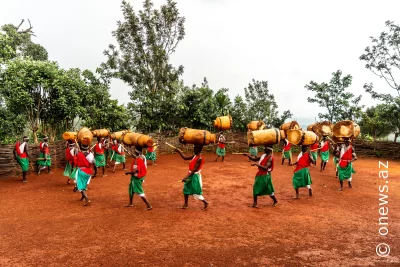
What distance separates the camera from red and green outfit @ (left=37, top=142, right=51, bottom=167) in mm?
12484

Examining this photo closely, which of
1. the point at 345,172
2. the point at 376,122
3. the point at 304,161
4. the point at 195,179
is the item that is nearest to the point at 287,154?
the point at 345,172

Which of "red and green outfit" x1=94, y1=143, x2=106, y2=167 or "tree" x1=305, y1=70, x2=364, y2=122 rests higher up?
"tree" x1=305, y1=70, x2=364, y2=122

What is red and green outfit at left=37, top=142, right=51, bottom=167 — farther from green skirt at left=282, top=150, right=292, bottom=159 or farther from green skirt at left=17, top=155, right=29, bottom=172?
green skirt at left=282, top=150, right=292, bottom=159

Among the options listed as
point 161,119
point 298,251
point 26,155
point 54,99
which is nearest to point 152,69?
point 161,119

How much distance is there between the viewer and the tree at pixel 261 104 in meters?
23.0

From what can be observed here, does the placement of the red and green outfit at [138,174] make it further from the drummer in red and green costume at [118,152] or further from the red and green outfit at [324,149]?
the red and green outfit at [324,149]

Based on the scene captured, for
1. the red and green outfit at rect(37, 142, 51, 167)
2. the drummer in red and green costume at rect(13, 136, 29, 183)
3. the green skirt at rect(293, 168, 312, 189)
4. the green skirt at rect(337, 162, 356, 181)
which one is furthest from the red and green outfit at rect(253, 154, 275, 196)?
the red and green outfit at rect(37, 142, 51, 167)

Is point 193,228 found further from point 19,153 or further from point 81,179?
point 19,153

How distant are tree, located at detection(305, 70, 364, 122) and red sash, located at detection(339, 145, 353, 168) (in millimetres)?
13002

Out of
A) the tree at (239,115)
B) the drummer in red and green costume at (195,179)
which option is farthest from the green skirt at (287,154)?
the drummer in red and green costume at (195,179)

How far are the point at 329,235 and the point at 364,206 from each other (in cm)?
284

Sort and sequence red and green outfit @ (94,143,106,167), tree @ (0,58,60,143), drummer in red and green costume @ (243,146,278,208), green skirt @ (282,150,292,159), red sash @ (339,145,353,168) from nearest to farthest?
drummer in red and green costume @ (243,146,278,208) → red sash @ (339,145,353,168) → red and green outfit @ (94,143,106,167) → tree @ (0,58,60,143) → green skirt @ (282,150,292,159)

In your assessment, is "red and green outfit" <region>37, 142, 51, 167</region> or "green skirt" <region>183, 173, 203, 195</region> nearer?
"green skirt" <region>183, 173, 203, 195</region>

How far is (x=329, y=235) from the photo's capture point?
6062mm
